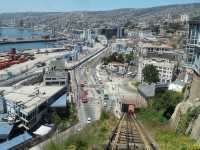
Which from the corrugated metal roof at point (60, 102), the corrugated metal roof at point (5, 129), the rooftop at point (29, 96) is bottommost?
the corrugated metal roof at point (5, 129)

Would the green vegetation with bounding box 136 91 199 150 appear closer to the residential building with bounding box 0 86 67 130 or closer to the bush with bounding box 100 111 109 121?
the bush with bounding box 100 111 109 121

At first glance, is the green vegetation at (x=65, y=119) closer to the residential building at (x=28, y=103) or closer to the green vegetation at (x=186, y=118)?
the residential building at (x=28, y=103)

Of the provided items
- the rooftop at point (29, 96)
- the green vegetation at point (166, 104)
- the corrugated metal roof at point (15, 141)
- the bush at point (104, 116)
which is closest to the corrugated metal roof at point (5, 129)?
the corrugated metal roof at point (15, 141)

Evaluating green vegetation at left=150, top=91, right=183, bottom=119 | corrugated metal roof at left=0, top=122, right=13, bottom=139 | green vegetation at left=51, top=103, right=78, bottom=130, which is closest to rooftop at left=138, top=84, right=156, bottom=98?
green vegetation at left=150, top=91, right=183, bottom=119

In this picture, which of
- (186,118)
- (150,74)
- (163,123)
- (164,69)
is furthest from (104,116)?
(164,69)

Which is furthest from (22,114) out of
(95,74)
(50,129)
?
(95,74)

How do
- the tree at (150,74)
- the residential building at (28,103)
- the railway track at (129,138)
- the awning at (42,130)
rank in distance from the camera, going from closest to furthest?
the railway track at (129,138) < the awning at (42,130) < the residential building at (28,103) < the tree at (150,74)
